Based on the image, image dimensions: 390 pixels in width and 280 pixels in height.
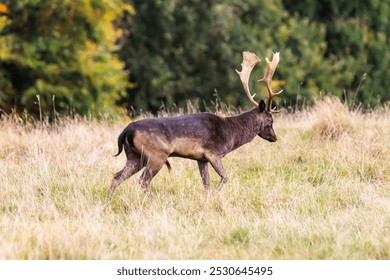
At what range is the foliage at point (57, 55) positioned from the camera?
19.0 metres

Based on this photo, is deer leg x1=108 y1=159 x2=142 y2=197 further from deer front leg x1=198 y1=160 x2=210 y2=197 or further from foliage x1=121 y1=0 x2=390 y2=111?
foliage x1=121 y1=0 x2=390 y2=111

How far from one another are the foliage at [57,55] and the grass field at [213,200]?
6.96 m

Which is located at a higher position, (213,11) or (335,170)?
(213,11)

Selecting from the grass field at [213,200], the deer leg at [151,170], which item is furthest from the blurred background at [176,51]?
the deer leg at [151,170]

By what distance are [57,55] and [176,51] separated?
21.2 ft

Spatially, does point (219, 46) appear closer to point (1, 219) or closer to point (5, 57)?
point (5, 57)

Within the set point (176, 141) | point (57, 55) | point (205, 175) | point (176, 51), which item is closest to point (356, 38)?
point (176, 51)

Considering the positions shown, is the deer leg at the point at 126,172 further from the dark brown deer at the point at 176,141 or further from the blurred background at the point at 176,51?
the blurred background at the point at 176,51

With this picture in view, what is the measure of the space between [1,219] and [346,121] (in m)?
5.71

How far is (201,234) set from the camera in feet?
21.9
